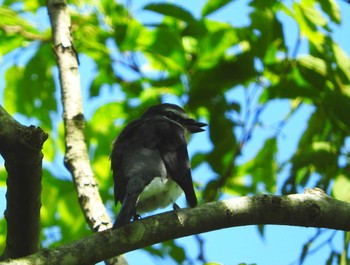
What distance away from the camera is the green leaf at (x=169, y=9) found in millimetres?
4848

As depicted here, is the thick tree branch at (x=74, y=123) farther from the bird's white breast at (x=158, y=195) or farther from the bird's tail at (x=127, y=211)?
the bird's white breast at (x=158, y=195)

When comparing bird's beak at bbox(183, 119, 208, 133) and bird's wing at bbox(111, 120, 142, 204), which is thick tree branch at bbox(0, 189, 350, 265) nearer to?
bird's wing at bbox(111, 120, 142, 204)

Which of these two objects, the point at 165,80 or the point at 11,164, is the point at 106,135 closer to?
the point at 165,80

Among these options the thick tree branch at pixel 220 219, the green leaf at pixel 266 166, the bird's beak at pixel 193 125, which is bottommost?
the thick tree branch at pixel 220 219

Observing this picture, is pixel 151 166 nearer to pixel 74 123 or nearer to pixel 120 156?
pixel 120 156

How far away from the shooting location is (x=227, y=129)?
528cm

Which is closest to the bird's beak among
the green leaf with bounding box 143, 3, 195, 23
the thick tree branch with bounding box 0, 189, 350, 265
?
the green leaf with bounding box 143, 3, 195, 23

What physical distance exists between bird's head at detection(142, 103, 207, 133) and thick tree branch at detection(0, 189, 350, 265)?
6.94ft

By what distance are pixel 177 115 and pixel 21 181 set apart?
2511 mm

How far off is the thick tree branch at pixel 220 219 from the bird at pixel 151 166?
0.76m

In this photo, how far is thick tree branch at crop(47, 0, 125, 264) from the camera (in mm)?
3939

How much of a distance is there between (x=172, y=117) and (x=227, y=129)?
410 mm

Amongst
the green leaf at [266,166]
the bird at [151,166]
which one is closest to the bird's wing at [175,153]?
the bird at [151,166]

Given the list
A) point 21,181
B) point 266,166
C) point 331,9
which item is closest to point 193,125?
point 266,166
